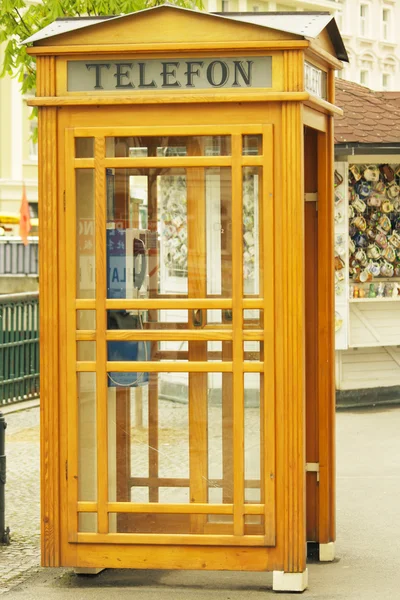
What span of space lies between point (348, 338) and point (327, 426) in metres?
6.18

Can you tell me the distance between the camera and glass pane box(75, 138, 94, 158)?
19.9 ft

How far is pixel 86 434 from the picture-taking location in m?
6.16

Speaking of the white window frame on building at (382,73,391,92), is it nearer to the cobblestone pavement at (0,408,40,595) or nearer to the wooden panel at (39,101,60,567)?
the cobblestone pavement at (0,408,40,595)

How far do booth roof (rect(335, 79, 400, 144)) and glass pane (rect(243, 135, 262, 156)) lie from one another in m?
6.45

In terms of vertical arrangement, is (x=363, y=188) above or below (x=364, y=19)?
below

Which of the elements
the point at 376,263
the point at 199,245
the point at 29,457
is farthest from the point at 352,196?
the point at 199,245

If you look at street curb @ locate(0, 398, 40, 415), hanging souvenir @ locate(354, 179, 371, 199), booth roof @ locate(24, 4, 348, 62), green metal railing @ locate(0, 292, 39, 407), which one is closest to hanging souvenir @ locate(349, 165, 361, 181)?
hanging souvenir @ locate(354, 179, 371, 199)

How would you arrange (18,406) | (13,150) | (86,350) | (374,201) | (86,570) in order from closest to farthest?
(86,350) < (86,570) < (374,201) < (18,406) < (13,150)

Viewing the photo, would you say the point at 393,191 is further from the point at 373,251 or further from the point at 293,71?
the point at 293,71

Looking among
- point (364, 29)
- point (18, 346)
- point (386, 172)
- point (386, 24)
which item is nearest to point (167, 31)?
point (386, 172)

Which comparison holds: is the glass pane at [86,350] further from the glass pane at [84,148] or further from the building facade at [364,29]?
the building facade at [364,29]

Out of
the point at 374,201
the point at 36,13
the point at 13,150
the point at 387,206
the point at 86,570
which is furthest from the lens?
the point at 13,150

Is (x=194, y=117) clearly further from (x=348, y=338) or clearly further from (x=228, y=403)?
(x=348, y=338)

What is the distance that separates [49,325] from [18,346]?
7.77m
